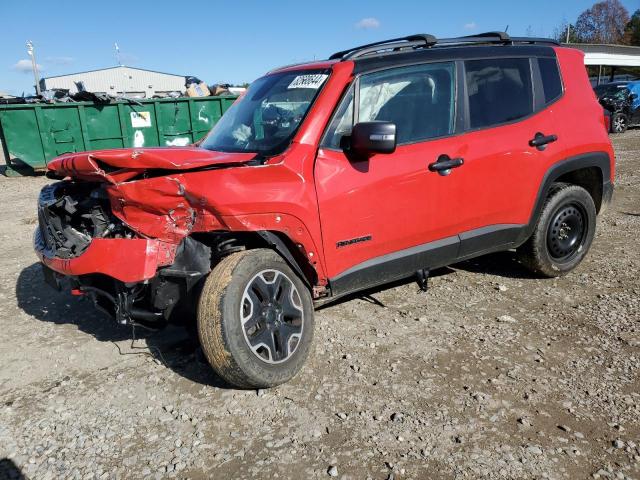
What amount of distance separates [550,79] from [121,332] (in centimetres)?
418

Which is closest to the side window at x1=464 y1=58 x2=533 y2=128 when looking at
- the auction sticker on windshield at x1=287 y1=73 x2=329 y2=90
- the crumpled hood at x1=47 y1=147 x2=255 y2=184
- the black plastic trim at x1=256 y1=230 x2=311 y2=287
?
the auction sticker on windshield at x1=287 y1=73 x2=329 y2=90

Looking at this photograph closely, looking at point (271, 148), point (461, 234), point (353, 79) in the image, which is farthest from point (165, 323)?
point (461, 234)

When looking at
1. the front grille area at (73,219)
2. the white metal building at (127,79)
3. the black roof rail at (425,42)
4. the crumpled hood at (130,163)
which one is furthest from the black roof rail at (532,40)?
the white metal building at (127,79)

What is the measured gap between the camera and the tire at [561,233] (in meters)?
4.64

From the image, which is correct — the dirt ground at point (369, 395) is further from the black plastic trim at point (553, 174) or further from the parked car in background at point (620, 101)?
the parked car in background at point (620, 101)

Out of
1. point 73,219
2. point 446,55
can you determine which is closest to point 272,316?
point 73,219

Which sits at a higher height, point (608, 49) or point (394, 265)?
point (608, 49)

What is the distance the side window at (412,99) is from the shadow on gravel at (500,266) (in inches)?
74.0

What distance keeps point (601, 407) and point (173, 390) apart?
251 cm

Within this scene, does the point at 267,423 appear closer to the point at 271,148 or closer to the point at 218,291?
Answer: the point at 218,291

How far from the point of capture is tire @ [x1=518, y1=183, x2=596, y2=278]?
4637 mm

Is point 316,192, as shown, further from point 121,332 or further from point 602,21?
point 602,21

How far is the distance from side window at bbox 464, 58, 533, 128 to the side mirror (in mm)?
1090

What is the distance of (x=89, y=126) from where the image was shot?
13.9 metres
